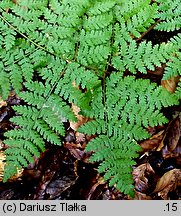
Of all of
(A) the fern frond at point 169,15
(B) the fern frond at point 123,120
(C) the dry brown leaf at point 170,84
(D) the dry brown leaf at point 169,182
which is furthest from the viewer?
(C) the dry brown leaf at point 170,84

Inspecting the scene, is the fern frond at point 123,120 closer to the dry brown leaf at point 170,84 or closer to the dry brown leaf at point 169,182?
the dry brown leaf at point 170,84

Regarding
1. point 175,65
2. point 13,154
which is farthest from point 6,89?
point 175,65

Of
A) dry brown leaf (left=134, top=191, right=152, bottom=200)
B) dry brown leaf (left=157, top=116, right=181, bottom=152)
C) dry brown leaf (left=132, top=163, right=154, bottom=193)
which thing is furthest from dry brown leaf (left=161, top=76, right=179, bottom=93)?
dry brown leaf (left=134, top=191, right=152, bottom=200)

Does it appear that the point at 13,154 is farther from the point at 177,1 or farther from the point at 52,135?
the point at 177,1

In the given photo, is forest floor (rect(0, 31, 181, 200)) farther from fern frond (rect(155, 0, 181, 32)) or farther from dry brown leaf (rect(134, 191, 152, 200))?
fern frond (rect(155, 0, 181, 32))

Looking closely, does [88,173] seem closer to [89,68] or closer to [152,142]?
[152,142]

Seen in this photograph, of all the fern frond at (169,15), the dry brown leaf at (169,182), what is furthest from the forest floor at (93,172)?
the fern frond at (169,15)

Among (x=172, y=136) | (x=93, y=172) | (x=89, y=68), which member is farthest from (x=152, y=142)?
(x=89, y=68)
